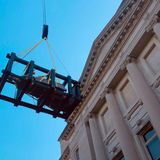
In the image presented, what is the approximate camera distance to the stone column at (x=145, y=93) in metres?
13.5

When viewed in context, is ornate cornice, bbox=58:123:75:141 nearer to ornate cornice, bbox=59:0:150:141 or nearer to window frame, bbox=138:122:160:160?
ornate cornice, bbox=59:0:150:141

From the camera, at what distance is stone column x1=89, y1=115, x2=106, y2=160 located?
17453mm

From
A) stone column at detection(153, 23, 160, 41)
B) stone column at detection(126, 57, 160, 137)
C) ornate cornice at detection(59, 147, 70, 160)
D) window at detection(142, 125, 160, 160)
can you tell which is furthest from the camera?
ornate cornice at detection(59, 147, 70, 160)

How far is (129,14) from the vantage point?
63.8 feet

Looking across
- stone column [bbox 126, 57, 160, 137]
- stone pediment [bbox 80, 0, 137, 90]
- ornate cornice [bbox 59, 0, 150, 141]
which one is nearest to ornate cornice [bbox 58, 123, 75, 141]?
ornate cornice [bbox 59, 0, 150, 141]

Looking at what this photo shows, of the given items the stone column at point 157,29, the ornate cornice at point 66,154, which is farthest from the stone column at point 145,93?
the ornate cornice at point 66,154

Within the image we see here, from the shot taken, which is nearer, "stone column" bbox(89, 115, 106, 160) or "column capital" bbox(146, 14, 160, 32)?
"column capital" bbox(146, 14, 160, 32)

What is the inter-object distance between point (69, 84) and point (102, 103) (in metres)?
3.40

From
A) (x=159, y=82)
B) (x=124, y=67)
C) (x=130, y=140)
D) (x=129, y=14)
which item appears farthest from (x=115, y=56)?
(x=130, y=140)

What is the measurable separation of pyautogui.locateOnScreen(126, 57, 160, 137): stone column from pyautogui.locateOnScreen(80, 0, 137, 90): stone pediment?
154 inches

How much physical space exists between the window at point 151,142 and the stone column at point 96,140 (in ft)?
12.0

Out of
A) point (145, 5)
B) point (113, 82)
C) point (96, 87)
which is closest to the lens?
point (145, 5)

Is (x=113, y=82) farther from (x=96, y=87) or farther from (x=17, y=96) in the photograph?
(x=17, y=96)

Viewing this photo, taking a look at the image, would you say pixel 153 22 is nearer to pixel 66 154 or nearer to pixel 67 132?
pixel 67 132
